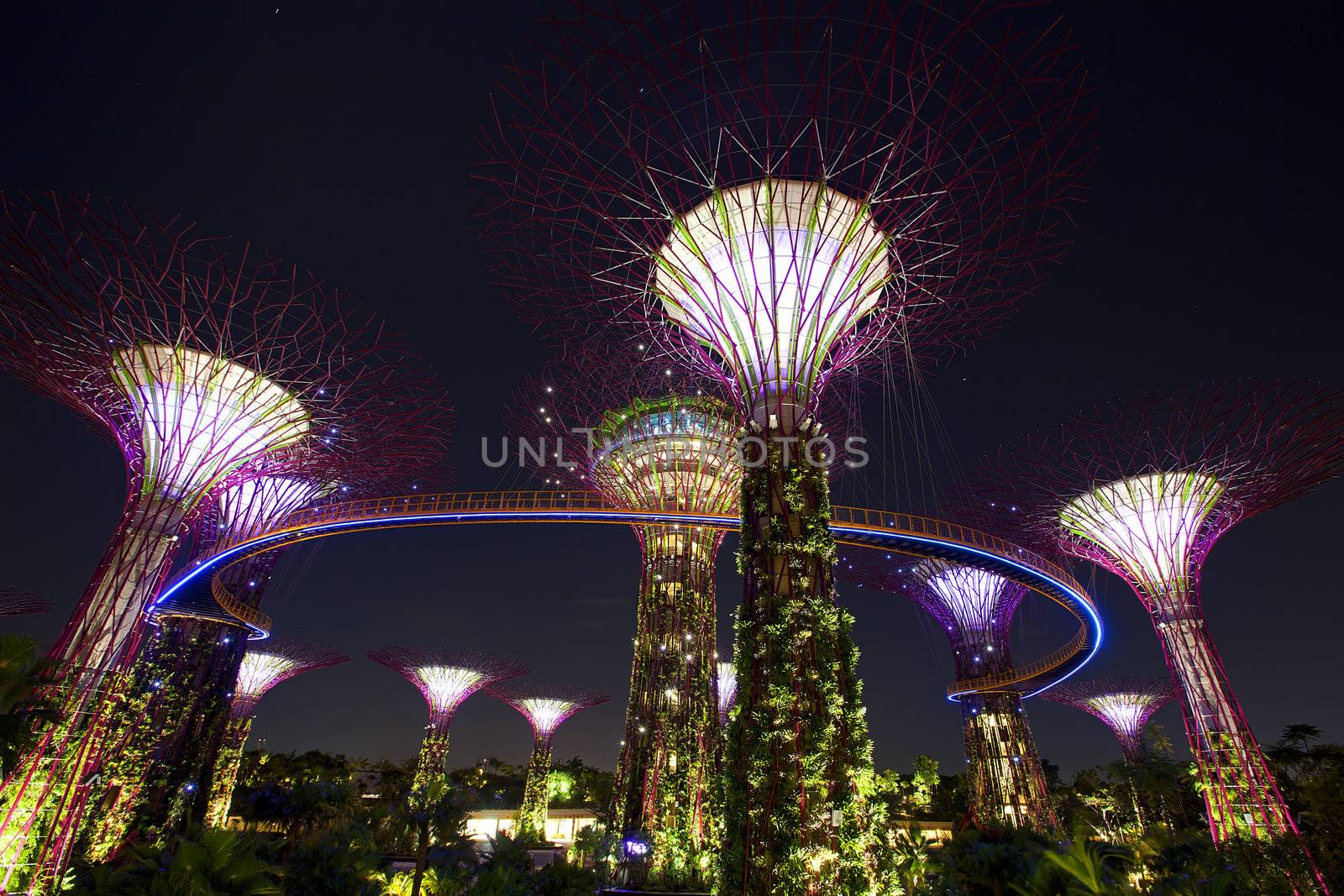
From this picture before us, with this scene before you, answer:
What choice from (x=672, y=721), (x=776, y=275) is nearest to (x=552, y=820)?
(x=672, y=721)

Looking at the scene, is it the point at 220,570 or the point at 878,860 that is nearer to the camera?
the point at 878,860

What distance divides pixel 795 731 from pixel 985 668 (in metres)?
26.4

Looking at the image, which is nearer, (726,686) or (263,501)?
(263,501)

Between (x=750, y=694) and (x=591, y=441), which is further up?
(x=591, y=441)

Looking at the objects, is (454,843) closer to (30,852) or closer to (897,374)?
(30,852)

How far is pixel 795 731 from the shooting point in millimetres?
9242

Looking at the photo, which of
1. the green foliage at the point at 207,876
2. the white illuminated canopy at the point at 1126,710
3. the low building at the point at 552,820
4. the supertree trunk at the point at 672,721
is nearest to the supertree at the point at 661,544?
the supertree trunk at the point at 672,721

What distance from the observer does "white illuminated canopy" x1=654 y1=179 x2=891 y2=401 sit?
11812mm

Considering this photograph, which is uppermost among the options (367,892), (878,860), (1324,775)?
(1324,775)

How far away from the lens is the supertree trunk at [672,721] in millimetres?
16719

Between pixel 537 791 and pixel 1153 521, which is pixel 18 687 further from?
pixel 537 791

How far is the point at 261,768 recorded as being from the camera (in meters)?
47.5

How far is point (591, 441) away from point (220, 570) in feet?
53.4

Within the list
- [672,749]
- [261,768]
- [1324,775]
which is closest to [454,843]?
[672,749]
